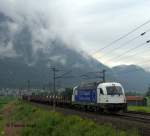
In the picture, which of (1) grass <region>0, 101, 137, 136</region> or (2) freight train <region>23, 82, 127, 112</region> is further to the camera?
(2) freight train <region>23, 82, 127, 112</region>

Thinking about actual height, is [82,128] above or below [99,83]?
below

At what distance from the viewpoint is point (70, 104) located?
7419cm

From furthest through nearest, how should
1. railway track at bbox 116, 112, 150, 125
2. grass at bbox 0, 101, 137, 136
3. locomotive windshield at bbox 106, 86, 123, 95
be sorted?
locomotive windshield at bbox 106, 86, 123, 95 → railway track at bbox 116, 112, 150, 125 → grass at bbox 0, 101, 137, 136

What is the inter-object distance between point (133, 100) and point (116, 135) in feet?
290

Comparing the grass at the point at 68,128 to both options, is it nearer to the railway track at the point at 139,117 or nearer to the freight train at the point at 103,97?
the railway track at the point at 139,117

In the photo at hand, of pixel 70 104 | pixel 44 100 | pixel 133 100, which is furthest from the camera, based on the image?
pixel 133 100

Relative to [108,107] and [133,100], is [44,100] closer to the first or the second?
[133,100]

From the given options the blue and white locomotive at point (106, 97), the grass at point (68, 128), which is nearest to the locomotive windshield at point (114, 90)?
the blue and white locomotive at point (106, 97)

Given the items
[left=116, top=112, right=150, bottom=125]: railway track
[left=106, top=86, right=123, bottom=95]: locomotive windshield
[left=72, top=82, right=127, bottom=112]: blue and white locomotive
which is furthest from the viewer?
[left=106, top=86, right=123, bottom=95]: locomotive windshield

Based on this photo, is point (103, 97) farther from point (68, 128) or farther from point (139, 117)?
point (68, 128)

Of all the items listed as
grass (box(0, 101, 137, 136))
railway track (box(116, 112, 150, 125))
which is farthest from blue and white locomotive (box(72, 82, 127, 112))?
grass (box(0, 101, 137, 136))

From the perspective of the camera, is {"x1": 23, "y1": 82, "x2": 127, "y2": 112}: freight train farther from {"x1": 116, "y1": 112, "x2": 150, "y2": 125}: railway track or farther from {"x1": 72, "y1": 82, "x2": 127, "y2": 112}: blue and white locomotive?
{"x1": 116, "y1": 112, "x2": 150, "y2": 125}: railway track

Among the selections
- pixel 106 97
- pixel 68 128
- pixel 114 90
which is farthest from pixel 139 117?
pixel 114 90

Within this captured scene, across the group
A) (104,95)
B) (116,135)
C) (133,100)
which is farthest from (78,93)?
(133,100)
